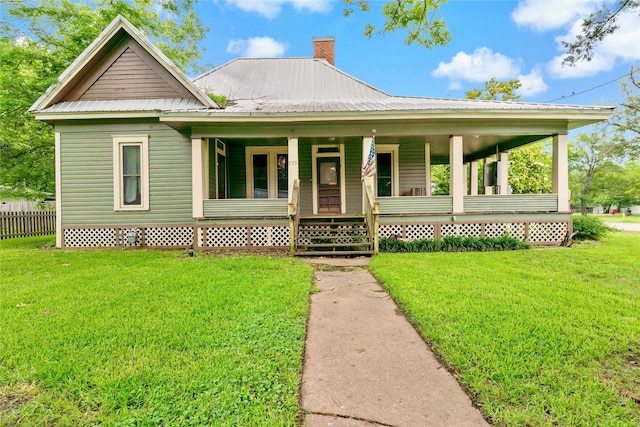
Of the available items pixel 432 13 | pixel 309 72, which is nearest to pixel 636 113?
pixel 309 72

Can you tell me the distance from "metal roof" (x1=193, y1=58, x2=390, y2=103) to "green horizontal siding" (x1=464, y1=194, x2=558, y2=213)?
4.96m

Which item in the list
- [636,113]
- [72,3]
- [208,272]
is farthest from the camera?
[636,113]

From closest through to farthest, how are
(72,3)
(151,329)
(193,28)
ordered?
(151,329)
(72,3)
(193,28)

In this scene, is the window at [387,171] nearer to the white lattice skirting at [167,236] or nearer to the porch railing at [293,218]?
the porch railing at [293,218]

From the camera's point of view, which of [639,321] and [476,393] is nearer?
[476,393]

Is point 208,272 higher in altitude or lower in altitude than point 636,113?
lower

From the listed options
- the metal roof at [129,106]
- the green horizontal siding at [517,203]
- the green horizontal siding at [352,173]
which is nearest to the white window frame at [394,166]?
the green horizontal siding at [352,173]

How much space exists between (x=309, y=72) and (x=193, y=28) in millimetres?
6974

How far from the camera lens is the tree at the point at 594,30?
13.5 feet

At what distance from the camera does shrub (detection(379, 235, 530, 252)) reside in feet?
25.8

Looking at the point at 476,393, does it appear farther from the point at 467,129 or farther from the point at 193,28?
the point at 193,28

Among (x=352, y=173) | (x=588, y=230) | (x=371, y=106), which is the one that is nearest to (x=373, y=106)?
(x=371, y=106)

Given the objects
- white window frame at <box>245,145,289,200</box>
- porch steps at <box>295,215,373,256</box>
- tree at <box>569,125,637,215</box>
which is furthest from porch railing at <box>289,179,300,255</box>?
tree at <box>569,125,637,215</box>

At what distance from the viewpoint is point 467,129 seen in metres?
8.42
